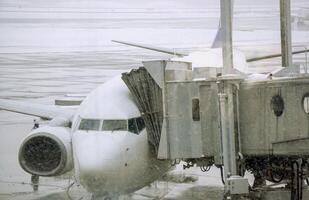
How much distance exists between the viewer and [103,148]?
5258 millimetres

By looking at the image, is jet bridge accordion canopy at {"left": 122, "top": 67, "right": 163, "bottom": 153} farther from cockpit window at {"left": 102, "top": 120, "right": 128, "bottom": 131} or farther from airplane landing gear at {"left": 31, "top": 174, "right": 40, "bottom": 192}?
airplane landing gear at {"left": 31, "top": 174, "right": 40, "bottom": 192}

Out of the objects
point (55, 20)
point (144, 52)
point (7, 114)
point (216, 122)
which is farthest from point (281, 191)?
point (7, 114)

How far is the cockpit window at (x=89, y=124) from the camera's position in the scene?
5.54 m

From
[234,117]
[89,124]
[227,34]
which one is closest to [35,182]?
[89,124]

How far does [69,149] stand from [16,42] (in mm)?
1584

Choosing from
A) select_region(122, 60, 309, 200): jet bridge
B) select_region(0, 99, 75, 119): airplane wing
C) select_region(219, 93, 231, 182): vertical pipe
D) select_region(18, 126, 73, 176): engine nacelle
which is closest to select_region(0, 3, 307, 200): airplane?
select_region(18, 126, 73, 176): engine nacelle

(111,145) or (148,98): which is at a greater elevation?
(148,98)

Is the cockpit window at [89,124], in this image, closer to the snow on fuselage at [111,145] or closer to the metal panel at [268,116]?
the snow on fuselage at [111,145]

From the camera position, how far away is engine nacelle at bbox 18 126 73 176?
21.1 ft

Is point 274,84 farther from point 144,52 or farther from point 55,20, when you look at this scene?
point 144,52

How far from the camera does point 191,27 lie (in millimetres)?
7922

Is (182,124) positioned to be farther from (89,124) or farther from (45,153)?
(45,153)

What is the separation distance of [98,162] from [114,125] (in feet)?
1.80

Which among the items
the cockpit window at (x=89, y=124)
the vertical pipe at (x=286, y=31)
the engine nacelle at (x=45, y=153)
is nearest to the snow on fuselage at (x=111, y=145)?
the cockpit window at (x=89, y=124)
